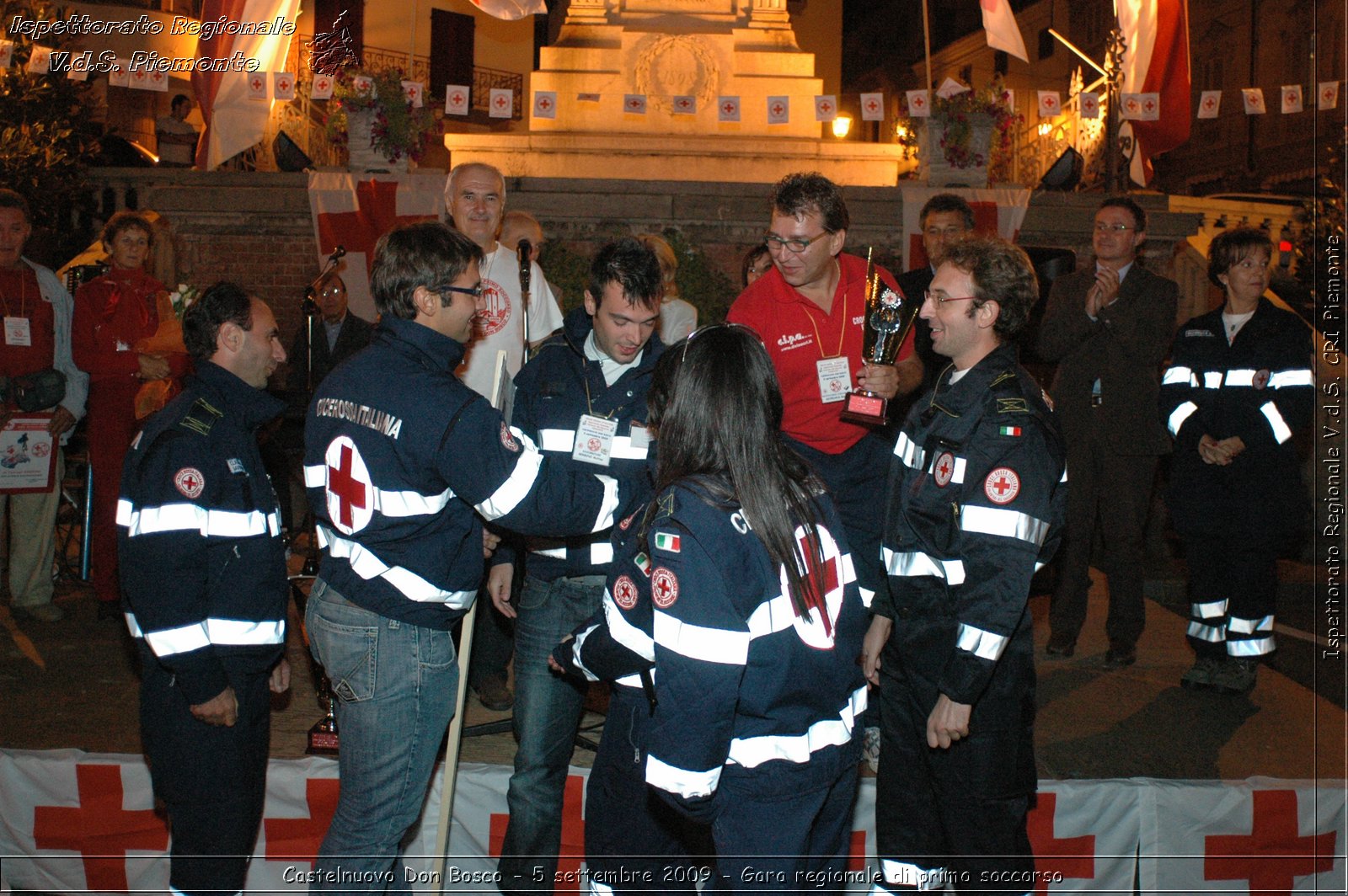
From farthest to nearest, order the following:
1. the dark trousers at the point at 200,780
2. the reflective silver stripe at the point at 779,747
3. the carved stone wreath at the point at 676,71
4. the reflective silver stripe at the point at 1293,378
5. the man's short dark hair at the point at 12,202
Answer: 1. the carved stone wreath at the point at 676,71
2. the man's short dark hair at the point at 12,202
3. the reflective silver stripe at the point at 1293,378
4. the dark trousers at the point at 200,780
5. the reflective silver stripe at the point at 779,747

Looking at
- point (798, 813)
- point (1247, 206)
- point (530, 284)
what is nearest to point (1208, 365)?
point (530, 284)

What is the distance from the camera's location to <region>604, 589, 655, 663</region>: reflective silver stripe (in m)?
2.57

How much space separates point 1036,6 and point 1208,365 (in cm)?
3469

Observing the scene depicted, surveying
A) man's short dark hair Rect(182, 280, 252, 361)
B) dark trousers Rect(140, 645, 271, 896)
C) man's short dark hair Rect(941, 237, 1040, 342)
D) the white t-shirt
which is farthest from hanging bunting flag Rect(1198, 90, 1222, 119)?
dark trousers Rect(140, 645, 271, 896)

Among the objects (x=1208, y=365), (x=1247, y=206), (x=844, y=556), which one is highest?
(x=1247, y=206)

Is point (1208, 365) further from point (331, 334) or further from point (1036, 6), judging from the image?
point (1036, 6)

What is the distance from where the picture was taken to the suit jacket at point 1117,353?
576 centimetres

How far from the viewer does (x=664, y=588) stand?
93.9 inches

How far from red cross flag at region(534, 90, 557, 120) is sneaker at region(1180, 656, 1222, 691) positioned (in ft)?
26.8

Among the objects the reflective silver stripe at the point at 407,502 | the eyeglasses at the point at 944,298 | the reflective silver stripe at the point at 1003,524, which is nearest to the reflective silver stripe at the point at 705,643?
the reflective silver stripe at the point at 407,502

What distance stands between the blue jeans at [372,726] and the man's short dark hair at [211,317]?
0.87 metres

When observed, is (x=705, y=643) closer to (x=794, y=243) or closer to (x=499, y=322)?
(x=794, y=243)

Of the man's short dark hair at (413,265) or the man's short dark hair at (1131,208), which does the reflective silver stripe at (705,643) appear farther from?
the man's short dark hair at (1131,208)

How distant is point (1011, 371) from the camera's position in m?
3.18
